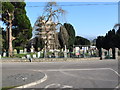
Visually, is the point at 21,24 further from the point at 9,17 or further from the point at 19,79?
the point at 19,79

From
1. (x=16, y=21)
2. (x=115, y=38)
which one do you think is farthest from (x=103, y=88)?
(x=115, y=38)

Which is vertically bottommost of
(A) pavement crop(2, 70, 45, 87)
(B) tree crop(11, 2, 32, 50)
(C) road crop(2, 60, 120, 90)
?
(C) road crop(2, 60, 120, 90)

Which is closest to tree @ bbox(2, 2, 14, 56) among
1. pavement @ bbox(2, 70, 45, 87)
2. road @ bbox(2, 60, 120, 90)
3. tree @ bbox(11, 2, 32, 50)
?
tree @ bbox(11, 2, 32, 50)

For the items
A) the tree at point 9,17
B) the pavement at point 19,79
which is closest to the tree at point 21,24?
the tree at point 9,17

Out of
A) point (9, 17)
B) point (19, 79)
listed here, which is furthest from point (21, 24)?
point (19, 79)

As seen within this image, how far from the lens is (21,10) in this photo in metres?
34.5


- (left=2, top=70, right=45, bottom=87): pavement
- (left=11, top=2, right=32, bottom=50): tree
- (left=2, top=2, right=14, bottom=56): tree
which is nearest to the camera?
(left=2, top=70, right=45, bottom=87): pavement

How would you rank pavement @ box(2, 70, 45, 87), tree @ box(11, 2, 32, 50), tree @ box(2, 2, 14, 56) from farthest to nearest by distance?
tree @ box(11, 2, 32, 50) → tree @ box(2, 2, 14, 56) → pavement @ box(2, 70, 45, 87)

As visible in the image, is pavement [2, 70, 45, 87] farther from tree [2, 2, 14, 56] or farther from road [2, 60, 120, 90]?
tree [2, 2, 14, 56]

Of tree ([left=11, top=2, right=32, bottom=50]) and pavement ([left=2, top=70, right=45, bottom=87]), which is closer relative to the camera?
pavement ([left=2, top=70, right=45, bottom=87])

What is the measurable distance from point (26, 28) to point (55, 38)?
5045 millimetres

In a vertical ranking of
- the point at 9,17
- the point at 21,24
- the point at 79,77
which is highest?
the point at 9,17

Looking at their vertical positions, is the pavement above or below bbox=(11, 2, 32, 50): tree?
below

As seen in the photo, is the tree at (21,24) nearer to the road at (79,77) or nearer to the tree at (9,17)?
the tree at (9,17)
